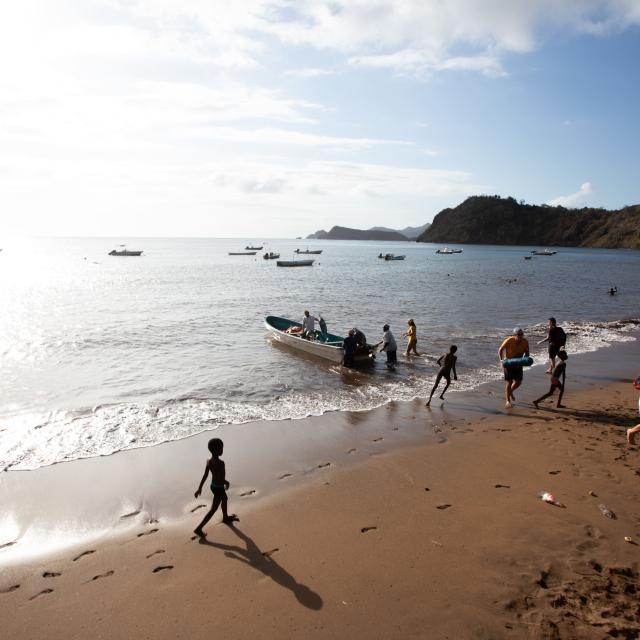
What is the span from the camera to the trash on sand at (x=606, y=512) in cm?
669

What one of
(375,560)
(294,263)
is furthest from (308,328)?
(294,263)

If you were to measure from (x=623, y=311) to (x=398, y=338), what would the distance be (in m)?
19.7

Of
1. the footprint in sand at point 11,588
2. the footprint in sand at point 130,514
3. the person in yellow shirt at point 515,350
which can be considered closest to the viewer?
the footprint in sand at point 11,588

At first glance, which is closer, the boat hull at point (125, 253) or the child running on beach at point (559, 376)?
the child running on beach at point (559, 376)

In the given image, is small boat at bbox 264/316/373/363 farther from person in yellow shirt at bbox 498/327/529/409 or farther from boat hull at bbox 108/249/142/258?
boat hull at bbox 108/249/142/258

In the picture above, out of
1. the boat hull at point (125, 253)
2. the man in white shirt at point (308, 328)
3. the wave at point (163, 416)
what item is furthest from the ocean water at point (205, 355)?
the boat hull at point (125, 253)

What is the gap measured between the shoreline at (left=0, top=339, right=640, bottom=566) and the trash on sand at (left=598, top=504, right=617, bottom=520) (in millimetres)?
3414

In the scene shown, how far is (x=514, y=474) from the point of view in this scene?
8258mm

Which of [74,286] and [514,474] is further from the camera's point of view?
[74,286]

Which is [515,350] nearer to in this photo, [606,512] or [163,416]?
[606,512]

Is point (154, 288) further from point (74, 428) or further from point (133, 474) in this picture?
point (133, 474)

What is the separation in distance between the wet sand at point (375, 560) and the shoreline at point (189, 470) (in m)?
0.11

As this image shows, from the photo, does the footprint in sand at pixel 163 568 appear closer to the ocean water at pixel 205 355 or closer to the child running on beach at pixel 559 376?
the ocean water at pixel 205 355

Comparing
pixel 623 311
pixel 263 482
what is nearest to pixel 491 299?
pixel 623 311
